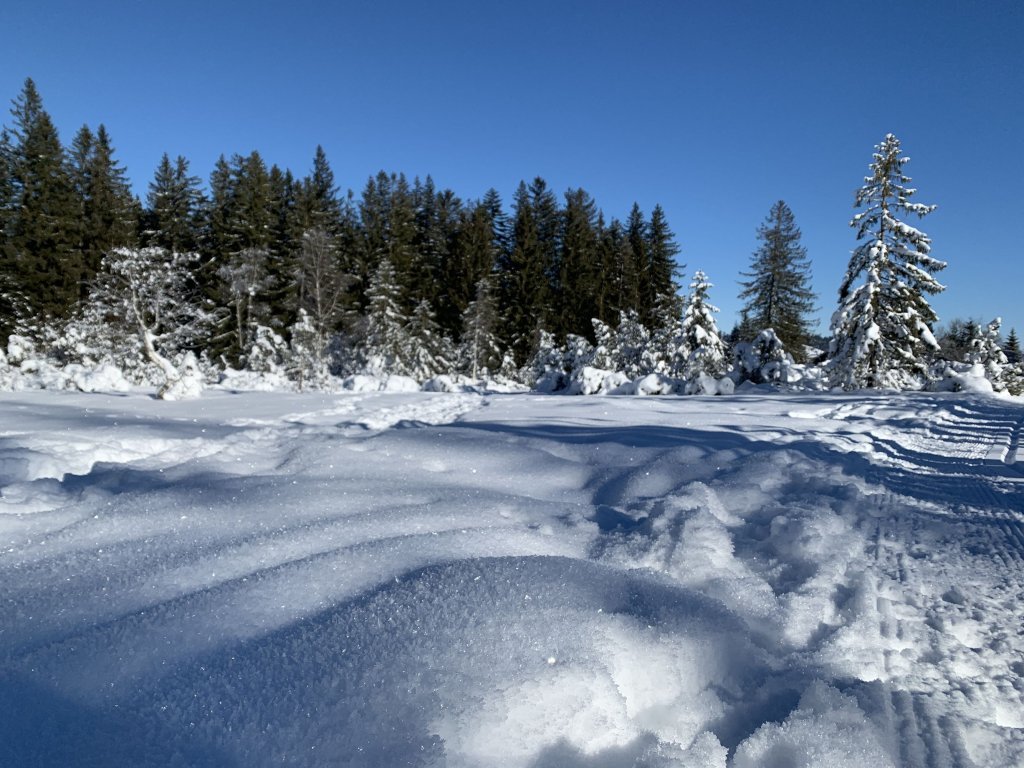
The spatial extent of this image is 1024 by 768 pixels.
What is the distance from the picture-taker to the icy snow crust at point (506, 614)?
1101mm

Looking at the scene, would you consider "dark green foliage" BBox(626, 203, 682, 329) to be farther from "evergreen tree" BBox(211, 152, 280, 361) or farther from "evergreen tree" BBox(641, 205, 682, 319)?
"evergreen tree" BBox(211, 152, 280, 361)

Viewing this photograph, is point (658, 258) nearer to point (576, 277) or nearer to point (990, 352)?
point (576, 277)

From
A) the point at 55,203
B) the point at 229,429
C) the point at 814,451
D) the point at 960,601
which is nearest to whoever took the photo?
the point at 960,601

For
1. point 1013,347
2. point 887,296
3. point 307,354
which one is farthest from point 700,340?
point 1013,347

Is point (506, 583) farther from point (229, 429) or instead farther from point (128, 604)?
point (229, 429)

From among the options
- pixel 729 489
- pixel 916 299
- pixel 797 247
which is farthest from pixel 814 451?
pixel 797 247

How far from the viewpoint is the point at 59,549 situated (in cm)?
204

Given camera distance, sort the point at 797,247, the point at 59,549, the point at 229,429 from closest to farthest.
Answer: the point at 59,549 < the point at 229,429 < the point at 797,247

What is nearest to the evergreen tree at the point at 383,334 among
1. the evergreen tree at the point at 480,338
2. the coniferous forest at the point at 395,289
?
the coniferous forest at the point at 395,289

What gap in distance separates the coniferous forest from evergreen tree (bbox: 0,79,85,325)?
0.23 feet

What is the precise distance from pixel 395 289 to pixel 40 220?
46.1ft

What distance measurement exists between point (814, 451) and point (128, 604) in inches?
177

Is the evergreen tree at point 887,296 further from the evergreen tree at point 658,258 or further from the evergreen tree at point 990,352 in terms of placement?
the evergreen tree at point 658,258

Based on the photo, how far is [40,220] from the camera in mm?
20438
